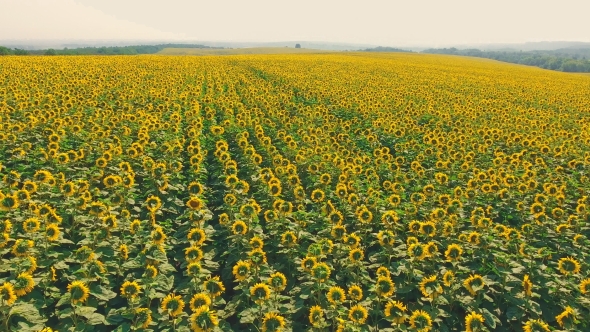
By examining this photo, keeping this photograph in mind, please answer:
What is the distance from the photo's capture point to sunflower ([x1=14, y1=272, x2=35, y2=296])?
173 inches

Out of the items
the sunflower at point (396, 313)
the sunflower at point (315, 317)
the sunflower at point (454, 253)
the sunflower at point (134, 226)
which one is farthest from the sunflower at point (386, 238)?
the sunflower at point (134, 226)

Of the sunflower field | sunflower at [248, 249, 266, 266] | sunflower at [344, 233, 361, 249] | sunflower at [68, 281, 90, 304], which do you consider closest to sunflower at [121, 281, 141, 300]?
the sunflower field

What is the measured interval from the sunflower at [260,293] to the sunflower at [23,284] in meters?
2.53

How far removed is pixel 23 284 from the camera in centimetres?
441

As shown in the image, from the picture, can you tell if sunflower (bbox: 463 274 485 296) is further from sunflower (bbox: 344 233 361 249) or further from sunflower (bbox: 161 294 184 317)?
sunflower (bbox: 161 294 184 317)

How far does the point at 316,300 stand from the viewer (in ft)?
16.5

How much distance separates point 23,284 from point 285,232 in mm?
3458

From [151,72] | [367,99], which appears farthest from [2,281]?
[151,72]

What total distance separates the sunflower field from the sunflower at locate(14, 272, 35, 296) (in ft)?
0.05

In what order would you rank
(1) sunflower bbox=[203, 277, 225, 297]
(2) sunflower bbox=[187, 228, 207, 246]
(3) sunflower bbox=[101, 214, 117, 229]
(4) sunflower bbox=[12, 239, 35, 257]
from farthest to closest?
(3) sunflower bbox=[101, 214, 117, 229], (2) sunflower bbox=[187, 228, 207, 246], (4) sunflower bbox=[12, 239, 35, 257], (1) sunflower bbox=[203, 277, 225, 297]

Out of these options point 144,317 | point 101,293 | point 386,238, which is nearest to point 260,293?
point 144,317

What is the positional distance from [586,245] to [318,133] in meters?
→ 8.36

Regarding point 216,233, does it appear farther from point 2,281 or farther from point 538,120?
point 538,120

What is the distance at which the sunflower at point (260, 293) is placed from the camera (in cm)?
465
